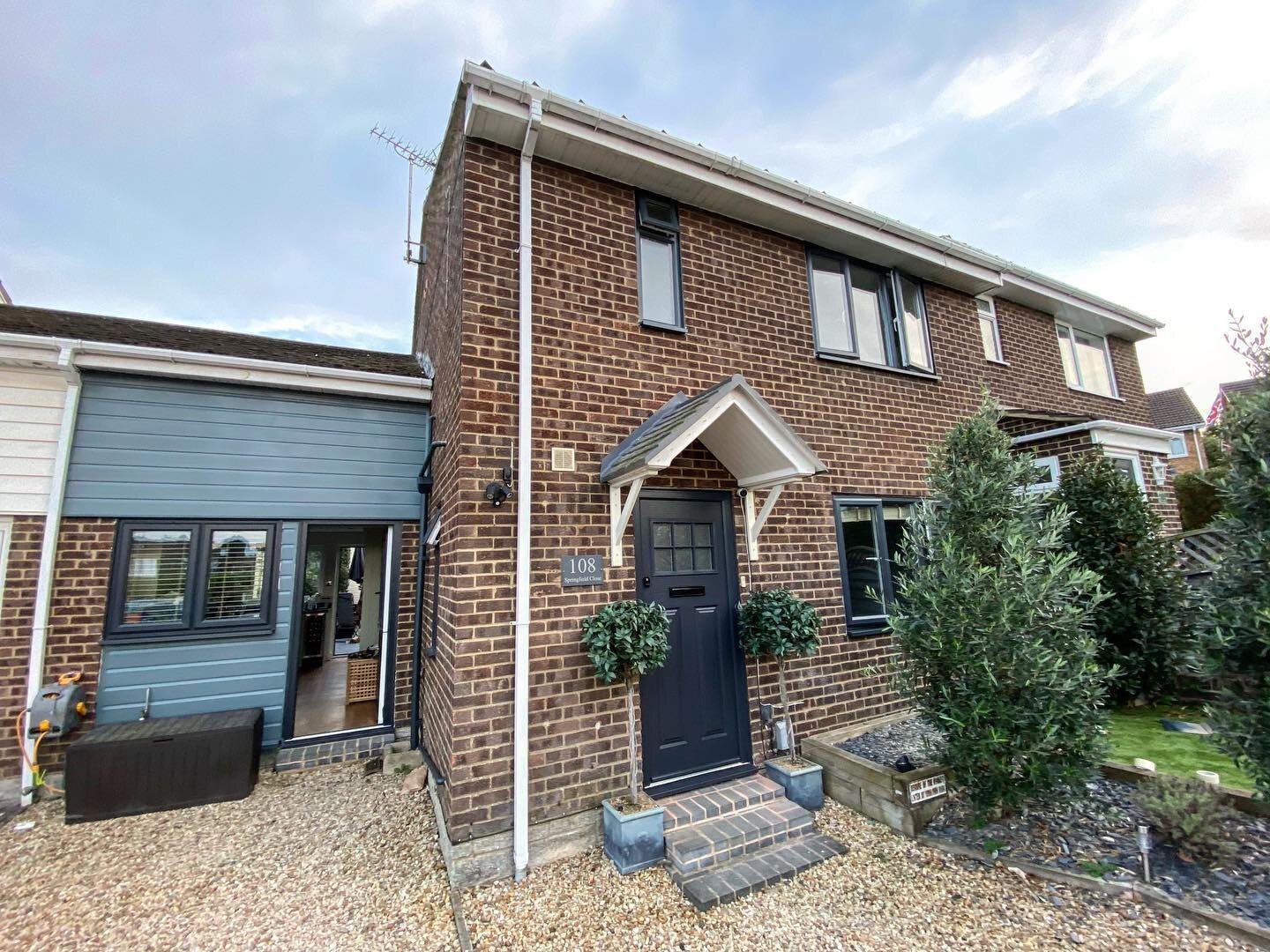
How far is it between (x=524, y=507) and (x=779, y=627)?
244 cm

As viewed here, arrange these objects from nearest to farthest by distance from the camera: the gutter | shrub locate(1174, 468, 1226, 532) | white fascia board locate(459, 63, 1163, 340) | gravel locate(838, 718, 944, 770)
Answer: white fascia board locate(459, 63, 1163, 340) < gravel locate(838, 718, 944, 770) < the gutter < shrub locate(1174, 468, 1226, 532)

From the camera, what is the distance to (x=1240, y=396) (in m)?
3.27

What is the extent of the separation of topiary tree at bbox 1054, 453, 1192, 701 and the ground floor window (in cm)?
202

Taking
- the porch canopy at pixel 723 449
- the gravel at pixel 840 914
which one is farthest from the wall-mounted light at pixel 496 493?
the gravel at pixel 840 914

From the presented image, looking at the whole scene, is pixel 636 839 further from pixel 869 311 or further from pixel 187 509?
pixel 869 311

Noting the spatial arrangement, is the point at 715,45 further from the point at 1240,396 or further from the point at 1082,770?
the point at 1082,770

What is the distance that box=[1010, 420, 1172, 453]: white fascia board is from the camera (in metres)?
7.36

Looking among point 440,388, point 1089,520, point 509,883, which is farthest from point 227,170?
point 1089,520

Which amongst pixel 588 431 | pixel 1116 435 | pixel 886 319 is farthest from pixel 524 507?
pixel 1116 435

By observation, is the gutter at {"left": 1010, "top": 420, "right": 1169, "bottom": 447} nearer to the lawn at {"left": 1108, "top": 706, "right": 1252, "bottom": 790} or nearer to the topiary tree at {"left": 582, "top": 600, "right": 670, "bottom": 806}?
the lawn at {"left": 1108, "top": 706, "right": 1252, "bottom": 790}

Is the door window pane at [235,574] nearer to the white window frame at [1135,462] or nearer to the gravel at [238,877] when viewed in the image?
the gravel at [238,877]

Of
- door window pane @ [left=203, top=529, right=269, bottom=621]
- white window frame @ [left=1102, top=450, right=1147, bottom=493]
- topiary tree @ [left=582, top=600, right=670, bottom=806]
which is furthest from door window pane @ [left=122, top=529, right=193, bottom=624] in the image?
white window frame @ [left=1102, top=450, right=1147, bottom=493]

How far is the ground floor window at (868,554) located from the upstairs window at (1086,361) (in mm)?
6576

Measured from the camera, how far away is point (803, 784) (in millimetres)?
4188
